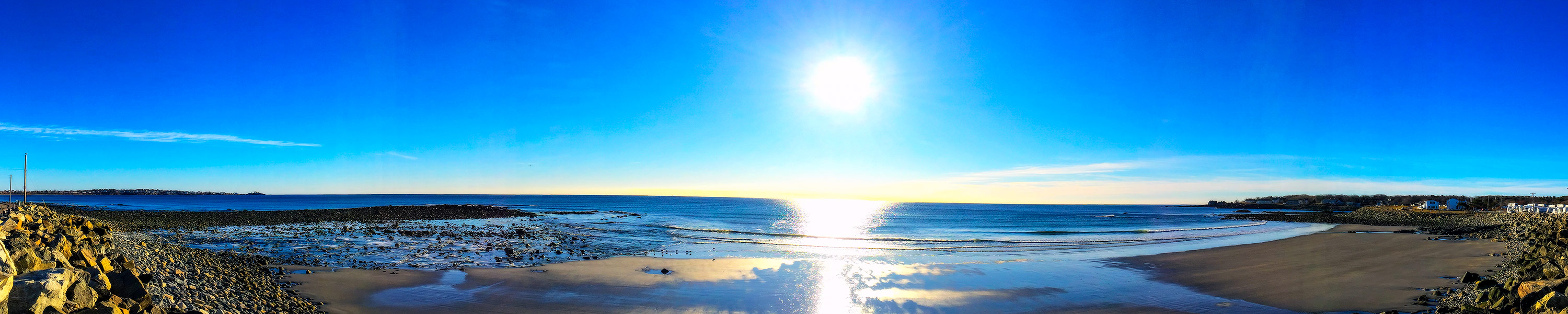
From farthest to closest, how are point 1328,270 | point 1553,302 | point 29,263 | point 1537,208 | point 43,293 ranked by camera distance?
1. point 1537,208
2. point 1328,270
3. point 1553,302
4. point 29,263
5. point 43,293

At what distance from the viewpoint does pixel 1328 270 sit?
19250mm

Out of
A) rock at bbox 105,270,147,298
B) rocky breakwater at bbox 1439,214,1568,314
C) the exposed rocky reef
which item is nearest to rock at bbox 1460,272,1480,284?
rocky breakwater at bbox 1439,214,1568,314

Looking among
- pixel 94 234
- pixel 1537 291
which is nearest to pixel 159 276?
pixel 94 234

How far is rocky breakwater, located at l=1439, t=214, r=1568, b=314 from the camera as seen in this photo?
833cm

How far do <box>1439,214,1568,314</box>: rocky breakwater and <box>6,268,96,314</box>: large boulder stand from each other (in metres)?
15.6

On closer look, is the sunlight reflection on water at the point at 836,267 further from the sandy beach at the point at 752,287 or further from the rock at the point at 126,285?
the rock at the point at 126,285

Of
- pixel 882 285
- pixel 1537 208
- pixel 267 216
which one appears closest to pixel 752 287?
pixel 882 285

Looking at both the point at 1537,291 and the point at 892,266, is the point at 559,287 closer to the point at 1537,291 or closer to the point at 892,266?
the point at 892,266

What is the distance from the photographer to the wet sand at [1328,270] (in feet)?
45.7

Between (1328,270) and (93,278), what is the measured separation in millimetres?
26746

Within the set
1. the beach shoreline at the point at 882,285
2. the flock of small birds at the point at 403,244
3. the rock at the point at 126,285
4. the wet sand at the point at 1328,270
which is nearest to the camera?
the rock at the point at 126,285

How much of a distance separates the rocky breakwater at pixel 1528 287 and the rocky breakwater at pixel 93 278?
619 inches

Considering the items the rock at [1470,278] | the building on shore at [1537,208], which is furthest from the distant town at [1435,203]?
the rock at [1470,278]

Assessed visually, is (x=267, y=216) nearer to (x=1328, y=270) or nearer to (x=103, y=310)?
(x=103, y=310)
